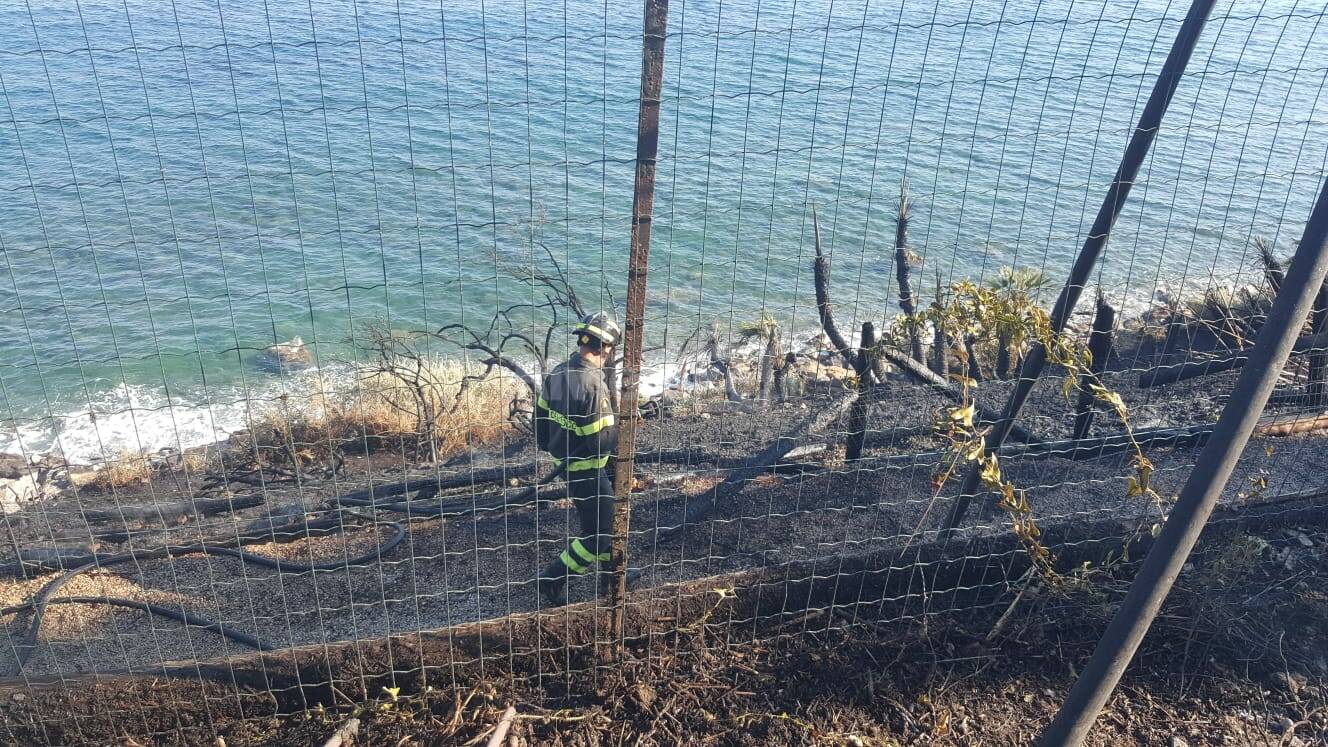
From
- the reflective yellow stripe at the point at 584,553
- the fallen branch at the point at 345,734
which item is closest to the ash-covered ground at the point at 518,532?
the reflective yellow stripe at the point at 584,553

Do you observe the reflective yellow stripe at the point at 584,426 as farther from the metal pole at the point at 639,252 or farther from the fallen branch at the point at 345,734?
the fallen branch at the point at 345,734

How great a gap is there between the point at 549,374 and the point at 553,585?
120cm

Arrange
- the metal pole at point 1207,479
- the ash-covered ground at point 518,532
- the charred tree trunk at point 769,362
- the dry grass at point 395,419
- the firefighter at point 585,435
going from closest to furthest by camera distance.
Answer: the metal pole at point 1207,479
the ash-covered ground at point 518,532
the firefighter at point 585,435
the charred tree trunk at point 769,362
the dry grass at point 395,419

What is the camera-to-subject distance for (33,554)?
18.4ft

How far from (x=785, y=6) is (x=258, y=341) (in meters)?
12.4

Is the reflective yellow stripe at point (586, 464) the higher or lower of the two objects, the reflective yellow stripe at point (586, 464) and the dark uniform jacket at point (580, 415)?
the lower

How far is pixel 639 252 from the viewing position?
3871 millimetres

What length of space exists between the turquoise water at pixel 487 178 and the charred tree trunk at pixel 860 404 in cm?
452

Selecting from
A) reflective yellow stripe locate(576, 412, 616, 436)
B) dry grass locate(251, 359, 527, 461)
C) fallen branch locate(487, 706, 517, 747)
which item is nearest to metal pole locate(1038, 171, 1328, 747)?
fallen branch locate(487, 706, 517, 747)

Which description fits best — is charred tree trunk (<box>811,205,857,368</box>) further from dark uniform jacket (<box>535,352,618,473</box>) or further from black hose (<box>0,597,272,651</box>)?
black hose (<box>0,597,272,651</box>)

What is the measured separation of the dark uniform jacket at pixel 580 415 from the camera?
5.49 meters

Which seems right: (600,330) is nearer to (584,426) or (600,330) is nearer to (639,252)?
(584,426)

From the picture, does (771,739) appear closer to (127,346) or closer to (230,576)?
(230,576)

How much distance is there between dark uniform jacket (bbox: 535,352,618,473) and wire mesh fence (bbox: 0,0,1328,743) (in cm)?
24
